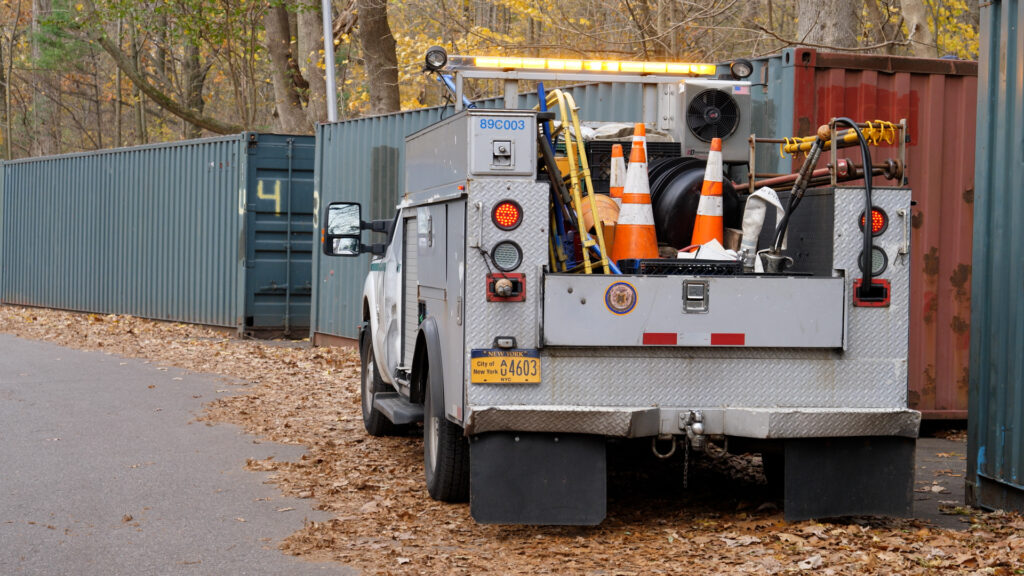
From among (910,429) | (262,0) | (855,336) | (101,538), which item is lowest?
(101,538)

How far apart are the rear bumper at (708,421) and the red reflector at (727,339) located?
1.08ft

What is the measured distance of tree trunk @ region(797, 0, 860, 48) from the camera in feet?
55.0

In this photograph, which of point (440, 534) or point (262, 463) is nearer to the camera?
point (440, 534)

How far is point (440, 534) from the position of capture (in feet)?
21.2

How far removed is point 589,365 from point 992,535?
7.24 feet

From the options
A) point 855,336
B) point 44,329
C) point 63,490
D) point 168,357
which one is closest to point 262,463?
point 63,490

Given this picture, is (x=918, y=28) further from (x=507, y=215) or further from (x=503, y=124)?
(x=507, y=215)

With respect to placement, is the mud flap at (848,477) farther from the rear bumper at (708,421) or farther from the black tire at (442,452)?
the black tire at (442,452)

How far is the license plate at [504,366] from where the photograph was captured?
6098 mm

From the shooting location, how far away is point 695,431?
20.3 feet

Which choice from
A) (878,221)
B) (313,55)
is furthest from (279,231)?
(878,221)

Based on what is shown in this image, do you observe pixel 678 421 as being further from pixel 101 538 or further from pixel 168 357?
pixel 168 357

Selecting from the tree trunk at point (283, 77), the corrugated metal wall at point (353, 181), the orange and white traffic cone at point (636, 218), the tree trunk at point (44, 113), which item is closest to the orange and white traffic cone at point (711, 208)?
the orange and white traffic cone at point (636, 218)

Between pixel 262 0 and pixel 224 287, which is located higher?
pixel 262 0
